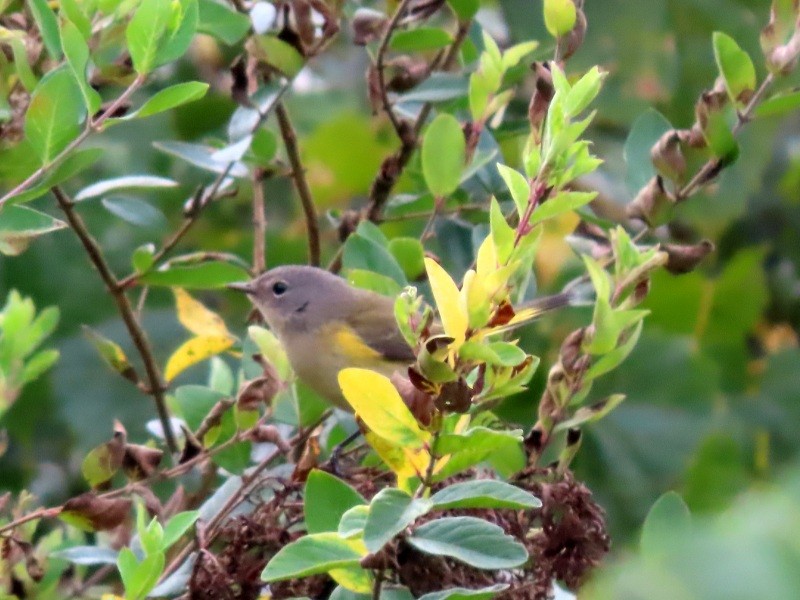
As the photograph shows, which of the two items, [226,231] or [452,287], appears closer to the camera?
[452,287]

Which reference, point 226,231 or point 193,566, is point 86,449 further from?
point 193,566

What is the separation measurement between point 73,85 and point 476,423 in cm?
66

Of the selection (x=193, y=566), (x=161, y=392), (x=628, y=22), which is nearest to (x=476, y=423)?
(x=193, y=566)

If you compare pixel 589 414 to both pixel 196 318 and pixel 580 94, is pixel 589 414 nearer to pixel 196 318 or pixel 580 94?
pixel 580 94

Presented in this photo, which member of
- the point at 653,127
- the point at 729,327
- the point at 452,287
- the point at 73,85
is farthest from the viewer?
the point at 729,327

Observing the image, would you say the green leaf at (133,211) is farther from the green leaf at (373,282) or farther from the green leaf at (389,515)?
the green leaf at (389,515)

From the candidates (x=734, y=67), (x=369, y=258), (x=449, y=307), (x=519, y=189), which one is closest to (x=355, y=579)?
(x=449, y=307)

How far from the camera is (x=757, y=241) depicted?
462 centimetres

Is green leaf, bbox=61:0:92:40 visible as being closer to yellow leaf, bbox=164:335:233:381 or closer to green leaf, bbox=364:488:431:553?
yellow leaf, bbox=164:335:233:381

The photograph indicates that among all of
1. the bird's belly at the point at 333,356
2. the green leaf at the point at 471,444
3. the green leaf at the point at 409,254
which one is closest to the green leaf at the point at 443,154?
the green leaf at the point at 409,254

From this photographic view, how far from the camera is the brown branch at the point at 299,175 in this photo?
2018mm

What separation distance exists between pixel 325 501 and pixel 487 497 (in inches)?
9.6

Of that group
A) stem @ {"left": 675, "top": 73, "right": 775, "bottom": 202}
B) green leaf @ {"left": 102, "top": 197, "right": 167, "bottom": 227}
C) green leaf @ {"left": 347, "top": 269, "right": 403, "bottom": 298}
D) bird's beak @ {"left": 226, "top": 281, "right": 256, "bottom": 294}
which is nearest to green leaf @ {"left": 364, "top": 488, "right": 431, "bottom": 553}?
green leaf @ {"left": 347, "top": 269, "right": 403, "bottom": 298}

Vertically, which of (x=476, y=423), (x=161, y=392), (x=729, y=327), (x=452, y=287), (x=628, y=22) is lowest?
(x=729, y=327)
